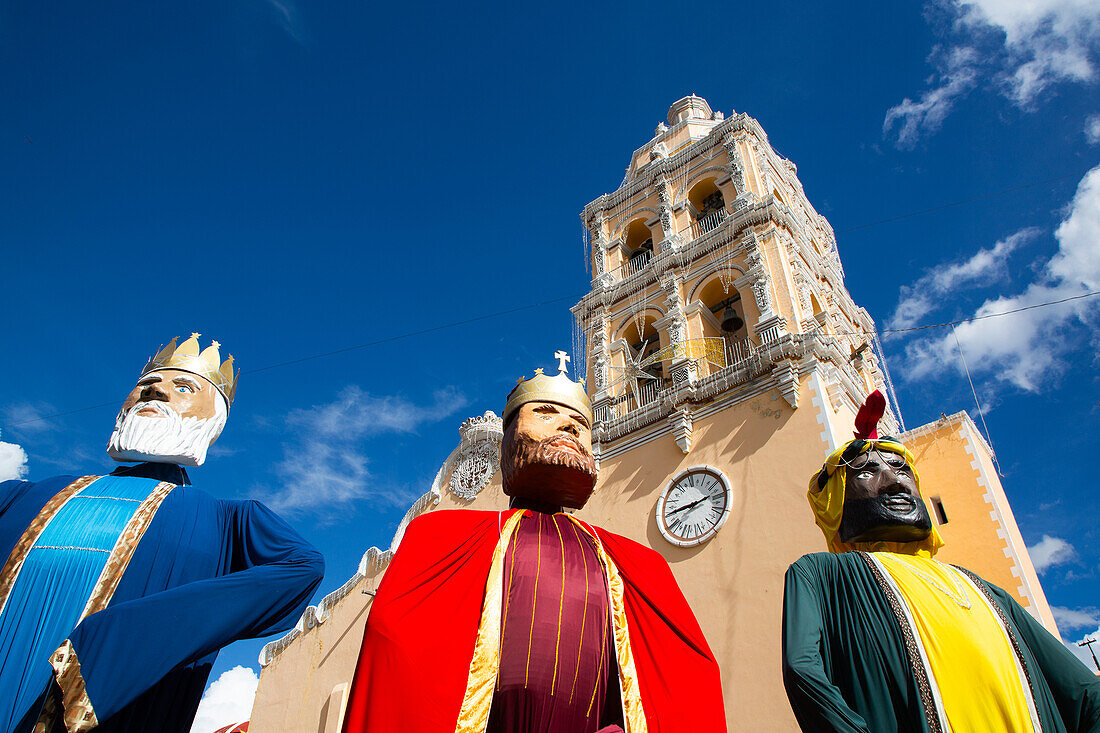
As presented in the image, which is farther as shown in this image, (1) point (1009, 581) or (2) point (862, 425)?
(1) point (1009, 581)

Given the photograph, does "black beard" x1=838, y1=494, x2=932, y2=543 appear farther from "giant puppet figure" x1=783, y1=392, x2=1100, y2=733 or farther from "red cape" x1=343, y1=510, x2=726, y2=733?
"red cape" x1=343, y1=510, x2=726, y2=733

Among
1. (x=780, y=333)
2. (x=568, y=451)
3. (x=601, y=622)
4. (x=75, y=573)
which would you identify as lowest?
(x=601, y=622)

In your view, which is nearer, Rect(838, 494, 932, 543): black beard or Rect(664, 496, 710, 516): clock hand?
Rect(838, 494, 932, 543): black beard

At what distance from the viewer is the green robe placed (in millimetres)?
2722

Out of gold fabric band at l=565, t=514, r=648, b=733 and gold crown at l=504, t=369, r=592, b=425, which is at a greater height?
gold crown at l=504, t=369, r=592, b=425

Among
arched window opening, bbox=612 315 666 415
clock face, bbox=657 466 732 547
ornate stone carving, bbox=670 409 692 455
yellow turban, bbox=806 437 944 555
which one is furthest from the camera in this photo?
arched window opening, bbox=612 315 666 415

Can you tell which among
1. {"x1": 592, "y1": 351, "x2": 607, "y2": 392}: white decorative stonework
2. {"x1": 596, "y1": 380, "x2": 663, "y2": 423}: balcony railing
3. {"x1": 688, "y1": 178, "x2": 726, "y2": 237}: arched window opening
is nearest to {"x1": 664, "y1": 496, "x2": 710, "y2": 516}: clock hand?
{"x1": 596, "y1": 380, "x2": 663, "y2": 423}: balcony railing

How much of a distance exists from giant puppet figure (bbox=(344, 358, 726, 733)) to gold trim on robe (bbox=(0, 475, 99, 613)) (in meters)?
1.29

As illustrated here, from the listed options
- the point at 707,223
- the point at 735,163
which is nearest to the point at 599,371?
the point at 707,223

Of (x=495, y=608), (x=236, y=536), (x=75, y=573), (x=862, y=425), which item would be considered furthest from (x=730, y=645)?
(x=75, y=573)

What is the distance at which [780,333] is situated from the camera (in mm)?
9945

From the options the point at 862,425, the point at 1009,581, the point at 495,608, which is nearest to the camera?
the point at 495,608

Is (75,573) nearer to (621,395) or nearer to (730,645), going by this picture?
(730,645)

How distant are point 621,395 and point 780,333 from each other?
9.70 ft
